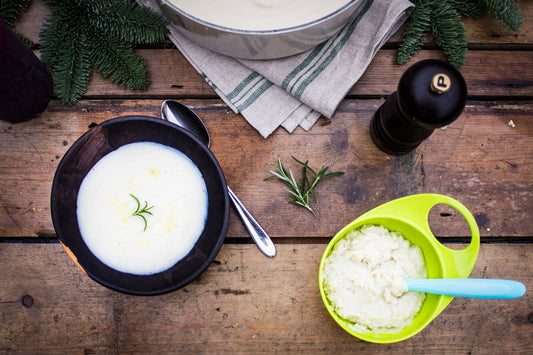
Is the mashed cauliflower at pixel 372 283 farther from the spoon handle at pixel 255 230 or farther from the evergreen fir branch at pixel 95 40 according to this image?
the evergreen fir branch at pixel 95 40

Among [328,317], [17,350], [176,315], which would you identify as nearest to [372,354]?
[328,317]

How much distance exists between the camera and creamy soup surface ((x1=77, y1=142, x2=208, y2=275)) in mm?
584

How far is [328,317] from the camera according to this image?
663 mm

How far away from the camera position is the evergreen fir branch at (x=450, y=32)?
2.11 ft

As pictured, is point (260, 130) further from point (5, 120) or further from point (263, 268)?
point (5, 120)

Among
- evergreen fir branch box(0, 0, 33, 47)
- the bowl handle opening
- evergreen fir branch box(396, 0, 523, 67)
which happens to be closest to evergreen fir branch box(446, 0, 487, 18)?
evergreen fir branch box(396, 0, 523, 67)

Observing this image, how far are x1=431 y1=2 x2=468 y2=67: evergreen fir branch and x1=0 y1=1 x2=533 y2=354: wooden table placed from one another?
0.13 ft

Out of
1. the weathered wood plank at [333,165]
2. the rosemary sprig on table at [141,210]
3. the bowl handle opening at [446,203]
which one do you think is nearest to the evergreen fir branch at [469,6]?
the weathered wood plank at [333,165]

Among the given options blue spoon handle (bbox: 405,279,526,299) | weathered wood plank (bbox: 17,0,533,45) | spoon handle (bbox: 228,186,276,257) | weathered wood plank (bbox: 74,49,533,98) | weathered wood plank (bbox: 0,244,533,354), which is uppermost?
weathered wood plank (bbox: 17,0,533,45)

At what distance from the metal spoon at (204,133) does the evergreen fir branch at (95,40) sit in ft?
0.23

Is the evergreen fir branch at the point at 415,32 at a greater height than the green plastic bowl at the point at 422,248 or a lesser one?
greater

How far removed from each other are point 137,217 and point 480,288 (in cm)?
53

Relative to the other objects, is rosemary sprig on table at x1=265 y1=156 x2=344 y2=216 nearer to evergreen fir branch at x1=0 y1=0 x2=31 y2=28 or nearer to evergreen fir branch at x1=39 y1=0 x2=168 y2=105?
evergreen fir branch at x1=39 y1=0 x2=168 y2=105

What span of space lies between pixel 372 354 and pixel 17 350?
0.66m
